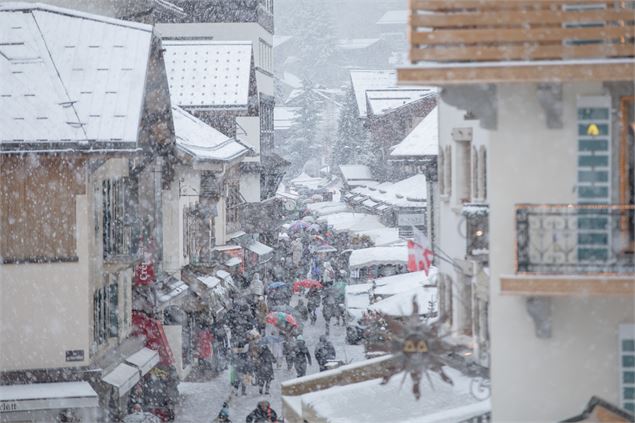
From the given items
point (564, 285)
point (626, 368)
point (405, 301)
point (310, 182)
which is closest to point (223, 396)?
point (405, 301)

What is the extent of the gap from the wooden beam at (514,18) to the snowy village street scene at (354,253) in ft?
0.07

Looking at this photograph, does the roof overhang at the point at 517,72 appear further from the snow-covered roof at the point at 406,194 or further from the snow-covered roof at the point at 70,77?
the snow-covered roof at the point at 406,194

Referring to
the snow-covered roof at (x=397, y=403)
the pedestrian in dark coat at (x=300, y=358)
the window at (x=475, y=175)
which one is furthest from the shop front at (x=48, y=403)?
the pedestrian in dark coat at (x=300, y=358)

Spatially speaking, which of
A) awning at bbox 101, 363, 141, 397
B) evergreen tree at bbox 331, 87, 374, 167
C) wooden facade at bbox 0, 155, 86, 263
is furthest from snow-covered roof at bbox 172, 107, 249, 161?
evergreen tree at bbox 331, 87, 374, 167

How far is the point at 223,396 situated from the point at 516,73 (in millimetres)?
19002

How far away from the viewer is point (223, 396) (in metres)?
28.7

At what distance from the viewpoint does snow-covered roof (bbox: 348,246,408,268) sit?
37.6 metres

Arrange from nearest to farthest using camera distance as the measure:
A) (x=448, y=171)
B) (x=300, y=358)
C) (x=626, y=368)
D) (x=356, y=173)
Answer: (x=626, y=368) < (x=448, y=171) < (x=300, y=358) < (x=356, y=173)

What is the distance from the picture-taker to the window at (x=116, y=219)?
75.8 feet

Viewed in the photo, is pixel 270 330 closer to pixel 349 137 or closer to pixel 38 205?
pixel 38 205

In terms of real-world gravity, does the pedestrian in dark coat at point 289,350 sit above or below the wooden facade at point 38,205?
below

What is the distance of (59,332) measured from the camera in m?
20.7

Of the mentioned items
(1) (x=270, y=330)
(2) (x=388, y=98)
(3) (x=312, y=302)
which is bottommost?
(3) (x=312, y=302)

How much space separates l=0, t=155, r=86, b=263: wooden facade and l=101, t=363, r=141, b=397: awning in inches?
89.8
